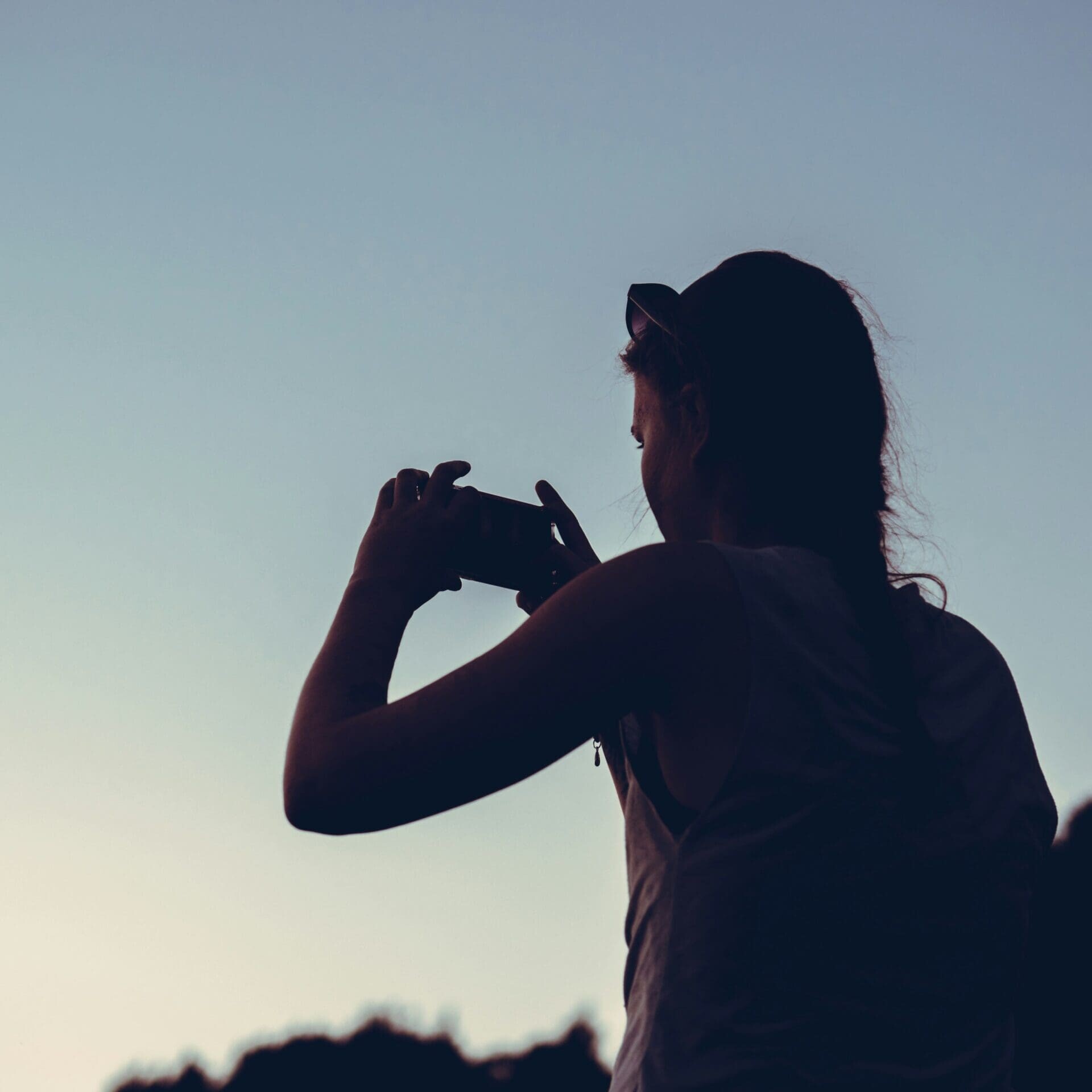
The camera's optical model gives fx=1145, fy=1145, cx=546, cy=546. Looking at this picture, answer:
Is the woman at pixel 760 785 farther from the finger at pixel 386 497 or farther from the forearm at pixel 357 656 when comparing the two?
the finger at pixel 386 497

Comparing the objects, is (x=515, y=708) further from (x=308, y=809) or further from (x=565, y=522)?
(x=565, y=522)

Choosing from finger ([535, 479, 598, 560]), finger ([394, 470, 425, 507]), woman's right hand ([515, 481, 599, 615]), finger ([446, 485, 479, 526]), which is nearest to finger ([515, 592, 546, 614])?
woman's right hand ([515, 481, 599, 615])

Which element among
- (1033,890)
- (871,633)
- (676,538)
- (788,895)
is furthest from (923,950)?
(676,538)

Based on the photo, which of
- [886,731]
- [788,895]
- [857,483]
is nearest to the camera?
[788,895]

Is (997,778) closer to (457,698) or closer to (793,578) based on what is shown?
(793,578)

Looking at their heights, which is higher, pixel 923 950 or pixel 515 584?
pixel 515 584

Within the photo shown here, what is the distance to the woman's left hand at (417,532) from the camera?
185 cm

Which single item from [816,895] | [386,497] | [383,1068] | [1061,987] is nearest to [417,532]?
[386,497]

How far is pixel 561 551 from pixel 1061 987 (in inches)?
602

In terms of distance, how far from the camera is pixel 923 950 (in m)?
1.44

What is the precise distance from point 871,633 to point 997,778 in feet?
0.90

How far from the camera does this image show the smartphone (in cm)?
214

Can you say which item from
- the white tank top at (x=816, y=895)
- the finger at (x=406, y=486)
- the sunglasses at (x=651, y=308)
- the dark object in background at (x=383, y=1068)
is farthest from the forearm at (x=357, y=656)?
the dark object in background at (x=383, y=1068)

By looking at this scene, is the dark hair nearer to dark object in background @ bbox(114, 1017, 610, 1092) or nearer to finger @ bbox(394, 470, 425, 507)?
finger @ bbox(394, 470, 425, 507)
